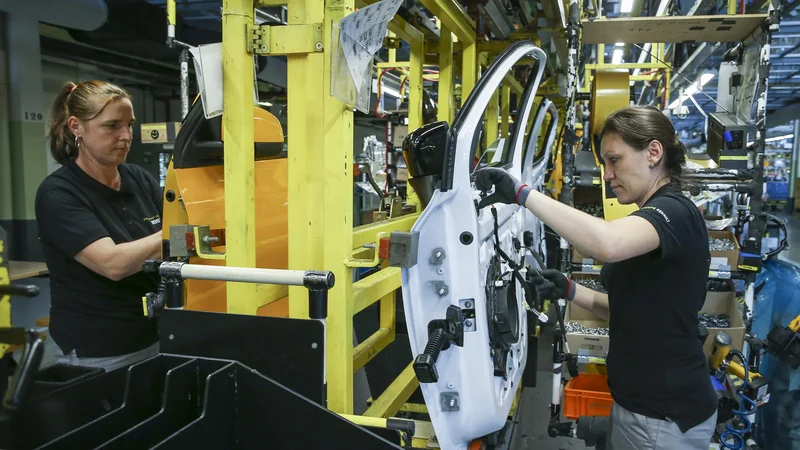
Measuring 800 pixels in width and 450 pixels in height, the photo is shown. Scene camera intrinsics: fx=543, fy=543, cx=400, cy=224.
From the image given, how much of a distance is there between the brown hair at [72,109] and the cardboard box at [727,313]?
3.70 meters

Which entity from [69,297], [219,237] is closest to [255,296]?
[219,237]

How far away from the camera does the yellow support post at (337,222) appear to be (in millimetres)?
1711

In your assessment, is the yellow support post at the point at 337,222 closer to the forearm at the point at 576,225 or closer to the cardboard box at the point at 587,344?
A: the forearm at the point at 576,225

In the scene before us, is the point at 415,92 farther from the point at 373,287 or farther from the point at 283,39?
the point at 283,39

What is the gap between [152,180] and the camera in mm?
2746

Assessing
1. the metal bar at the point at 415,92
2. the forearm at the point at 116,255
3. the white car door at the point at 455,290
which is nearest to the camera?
the white car door at the point at 455,290

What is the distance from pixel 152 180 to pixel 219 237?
98cm

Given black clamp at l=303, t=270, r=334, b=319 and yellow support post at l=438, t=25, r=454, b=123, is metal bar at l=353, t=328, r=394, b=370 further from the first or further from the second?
yellow support post at l=438, t=25, r=454, b=123

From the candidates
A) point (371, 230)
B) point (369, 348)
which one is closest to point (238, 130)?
point (371, 230)

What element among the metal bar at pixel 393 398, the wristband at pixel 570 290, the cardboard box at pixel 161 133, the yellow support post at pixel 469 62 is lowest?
the metal bar at pixel 393 398

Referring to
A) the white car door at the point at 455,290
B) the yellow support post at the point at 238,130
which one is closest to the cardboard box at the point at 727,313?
the white car door at the point at 455,290

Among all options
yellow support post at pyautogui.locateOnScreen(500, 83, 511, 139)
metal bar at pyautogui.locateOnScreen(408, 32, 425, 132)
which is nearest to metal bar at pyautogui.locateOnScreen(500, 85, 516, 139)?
yellow support post at pyautogui.locateOnScreen(500, 83, 511, 139)

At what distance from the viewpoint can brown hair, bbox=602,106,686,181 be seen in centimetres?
207

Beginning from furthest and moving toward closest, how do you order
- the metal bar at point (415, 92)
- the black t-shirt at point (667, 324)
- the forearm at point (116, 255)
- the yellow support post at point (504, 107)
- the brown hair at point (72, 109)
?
the yellow support post at point (504, 107) → the metal bar at point (415, 92) → the brown hair at point (72, 109) → the forearm at point (116, 255) → the black t-shirt at point (667, 324)
